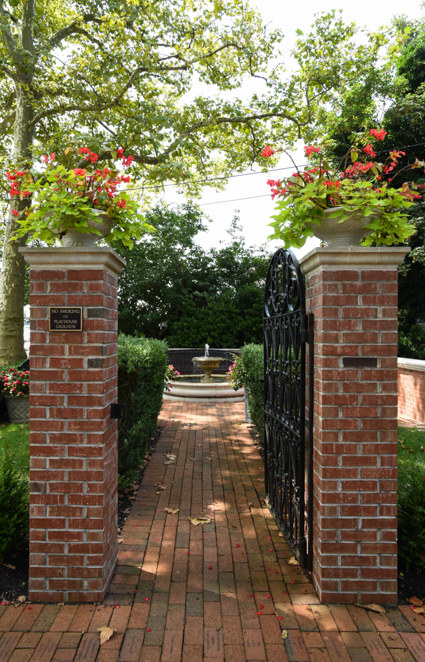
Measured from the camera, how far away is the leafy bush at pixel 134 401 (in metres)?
4.15

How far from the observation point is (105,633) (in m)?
2.07

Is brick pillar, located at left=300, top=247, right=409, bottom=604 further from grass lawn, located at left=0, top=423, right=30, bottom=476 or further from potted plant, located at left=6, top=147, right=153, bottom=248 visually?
grass lawn, located at left=0, top=423, right=30, bottom=476

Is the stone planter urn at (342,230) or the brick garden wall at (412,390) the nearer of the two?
the stone planter urn at (342,230)

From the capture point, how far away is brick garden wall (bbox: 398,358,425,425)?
24.8 feet

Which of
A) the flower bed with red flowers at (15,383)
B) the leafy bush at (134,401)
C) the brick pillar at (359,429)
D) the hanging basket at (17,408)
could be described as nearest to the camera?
the brick pillar at (359,429)

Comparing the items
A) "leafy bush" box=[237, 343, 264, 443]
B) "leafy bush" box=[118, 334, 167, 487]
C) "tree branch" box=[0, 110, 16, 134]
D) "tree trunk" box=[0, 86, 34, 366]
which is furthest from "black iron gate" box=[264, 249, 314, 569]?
"tree branch" box=[0, 110, 16, 134]

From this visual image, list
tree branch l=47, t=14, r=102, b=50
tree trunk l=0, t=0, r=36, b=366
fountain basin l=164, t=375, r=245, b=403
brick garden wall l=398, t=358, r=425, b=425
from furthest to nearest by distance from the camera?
fountain basin l=164, t=375, r=245, b=403
tree branch l=47, t=14, r=102, b=50
tree trunk l=0, t=0, r=36, b=366
brick garden wall l=398, t=358, r=425, b=425

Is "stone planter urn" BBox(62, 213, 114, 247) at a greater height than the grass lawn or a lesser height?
greater

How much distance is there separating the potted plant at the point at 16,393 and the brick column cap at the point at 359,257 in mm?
6698

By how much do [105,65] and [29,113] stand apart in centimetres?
251

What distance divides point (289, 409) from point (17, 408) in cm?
633

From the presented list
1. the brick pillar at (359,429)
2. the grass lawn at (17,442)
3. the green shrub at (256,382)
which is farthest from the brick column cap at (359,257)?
the grass lawn at (17,442)

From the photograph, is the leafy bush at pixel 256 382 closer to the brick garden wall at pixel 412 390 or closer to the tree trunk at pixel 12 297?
the brick garden wall at pixel 412 390

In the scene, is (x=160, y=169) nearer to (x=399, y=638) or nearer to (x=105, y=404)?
(x=105, y=404)
